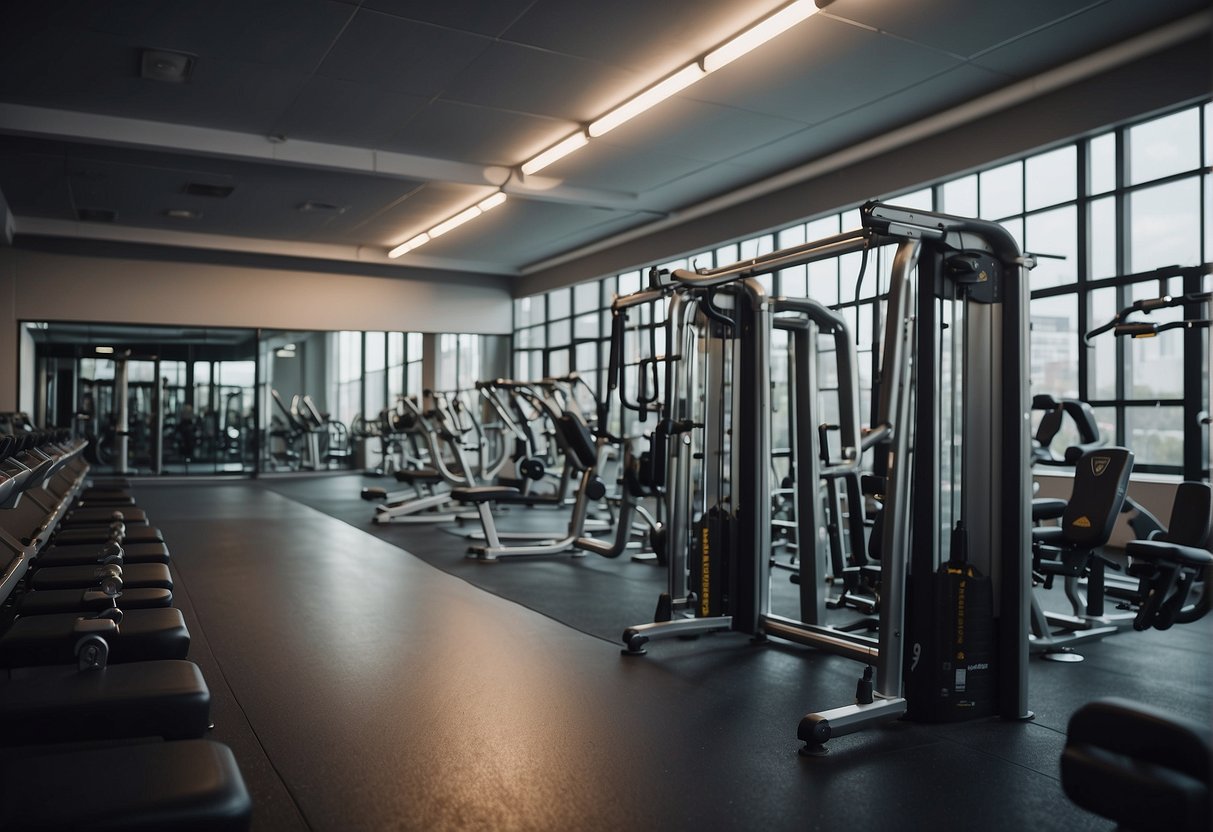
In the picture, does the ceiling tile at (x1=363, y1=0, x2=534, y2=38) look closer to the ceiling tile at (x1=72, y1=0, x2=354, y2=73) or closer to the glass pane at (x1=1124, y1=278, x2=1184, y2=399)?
the ceiling tile at (x1=72, y1=0, x2=354, y2=73)

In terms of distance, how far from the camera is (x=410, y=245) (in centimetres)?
1241

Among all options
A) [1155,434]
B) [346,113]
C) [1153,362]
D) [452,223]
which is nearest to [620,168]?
[346,113]

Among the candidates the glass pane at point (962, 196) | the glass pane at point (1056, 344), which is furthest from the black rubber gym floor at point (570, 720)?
the glass pane at point (962, 196)

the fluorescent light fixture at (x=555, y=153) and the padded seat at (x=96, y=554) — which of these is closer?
the padded seat at (x=96, y=554)

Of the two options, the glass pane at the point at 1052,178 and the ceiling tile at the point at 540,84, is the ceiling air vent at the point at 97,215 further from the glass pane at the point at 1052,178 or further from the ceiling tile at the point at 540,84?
the glass pane at the point at 1052,178

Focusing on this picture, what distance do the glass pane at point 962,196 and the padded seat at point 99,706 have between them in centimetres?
693

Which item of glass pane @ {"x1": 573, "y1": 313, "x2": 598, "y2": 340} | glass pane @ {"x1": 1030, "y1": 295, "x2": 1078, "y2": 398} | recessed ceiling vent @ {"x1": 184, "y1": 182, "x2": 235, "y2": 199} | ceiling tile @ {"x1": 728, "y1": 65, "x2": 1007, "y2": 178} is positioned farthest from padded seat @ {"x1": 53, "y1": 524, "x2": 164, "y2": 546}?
glass pane @ {"x1": 573, "y1": 313, "x2": 598, "y2": 340}

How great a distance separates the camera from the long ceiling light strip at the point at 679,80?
5310 mm

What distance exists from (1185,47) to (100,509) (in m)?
7.06

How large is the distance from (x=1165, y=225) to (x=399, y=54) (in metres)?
5.35

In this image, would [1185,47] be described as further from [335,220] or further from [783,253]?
[335,220]

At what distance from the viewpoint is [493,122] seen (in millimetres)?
7406

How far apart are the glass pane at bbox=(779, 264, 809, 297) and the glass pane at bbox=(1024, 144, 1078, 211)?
226cm

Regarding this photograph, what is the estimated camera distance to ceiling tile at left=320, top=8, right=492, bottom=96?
5551 millimetres
